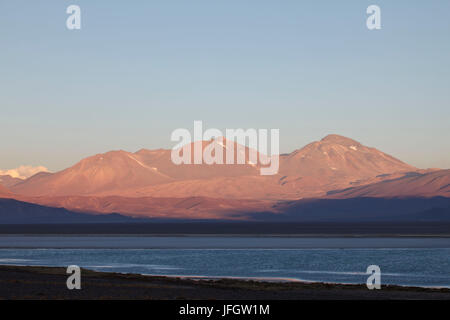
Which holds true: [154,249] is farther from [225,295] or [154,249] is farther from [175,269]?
[225,295]

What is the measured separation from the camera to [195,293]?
38.2 metres

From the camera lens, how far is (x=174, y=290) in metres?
39.7

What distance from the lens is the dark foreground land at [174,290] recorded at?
36.1 meters

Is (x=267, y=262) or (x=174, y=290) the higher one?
(x=174, y=290)

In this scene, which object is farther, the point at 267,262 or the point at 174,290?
the point at 267,262

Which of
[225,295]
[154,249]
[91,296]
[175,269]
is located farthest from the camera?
[154,249]

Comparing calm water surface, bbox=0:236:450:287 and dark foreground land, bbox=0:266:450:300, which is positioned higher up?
dark foreground land, bbox=0:266:450:300

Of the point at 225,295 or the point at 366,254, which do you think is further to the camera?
the point at 366,254

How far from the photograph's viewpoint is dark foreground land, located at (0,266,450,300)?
118ft

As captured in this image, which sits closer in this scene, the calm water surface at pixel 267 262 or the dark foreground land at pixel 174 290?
the dark foreground land at pixel 174 290

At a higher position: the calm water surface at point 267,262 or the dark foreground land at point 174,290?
the dark foreground land at point 174,290
